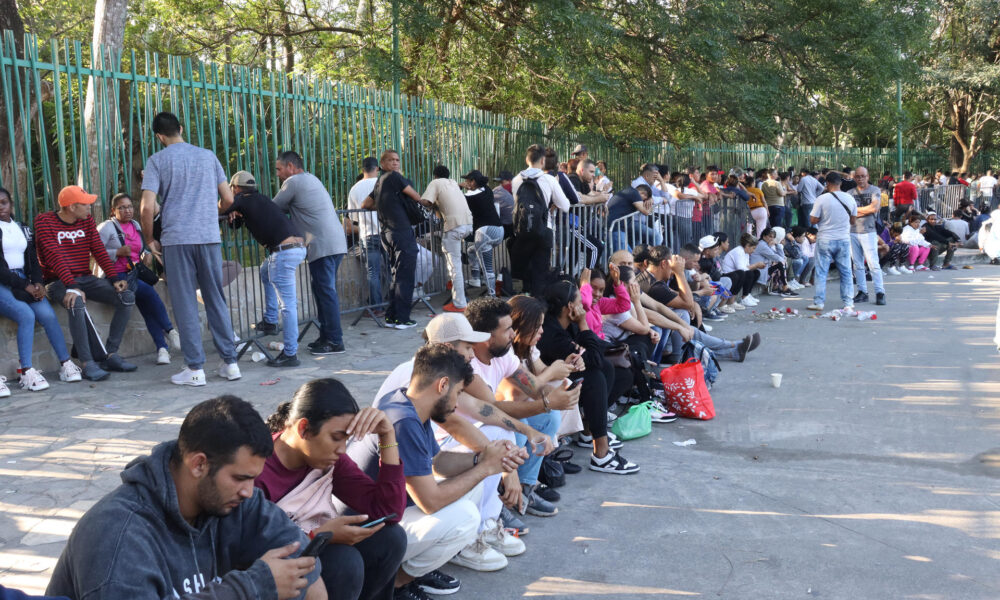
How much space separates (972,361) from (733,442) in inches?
165

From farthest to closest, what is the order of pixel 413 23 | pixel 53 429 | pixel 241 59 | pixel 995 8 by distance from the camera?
pixel 995 8, pixel 241 59, pixel 413 23, pixel 53 429

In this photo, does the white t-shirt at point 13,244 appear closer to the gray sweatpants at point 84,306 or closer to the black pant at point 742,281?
the gray sweatpants at point 84,306

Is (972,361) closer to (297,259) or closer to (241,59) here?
(297,259)

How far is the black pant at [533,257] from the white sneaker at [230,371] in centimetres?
423

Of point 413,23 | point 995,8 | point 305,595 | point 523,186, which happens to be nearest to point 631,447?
point 305,595

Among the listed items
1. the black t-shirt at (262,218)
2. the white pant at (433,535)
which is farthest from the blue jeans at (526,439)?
the black t-shirt at (262,218)

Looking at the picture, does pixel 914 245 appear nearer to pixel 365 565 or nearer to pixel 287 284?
pixel 287 284

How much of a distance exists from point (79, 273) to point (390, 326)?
135 inches

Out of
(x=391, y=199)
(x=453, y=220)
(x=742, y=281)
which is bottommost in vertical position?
(x=742, y=281)

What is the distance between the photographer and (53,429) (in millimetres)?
5855

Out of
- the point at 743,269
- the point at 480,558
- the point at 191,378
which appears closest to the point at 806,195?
the point at 743,269

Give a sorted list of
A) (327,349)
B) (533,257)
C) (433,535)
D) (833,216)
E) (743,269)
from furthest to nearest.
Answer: (743,269)
(833,216)
(533,257)
(327,349)
(433,535)

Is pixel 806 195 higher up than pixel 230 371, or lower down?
higher up

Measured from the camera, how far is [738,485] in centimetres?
580
